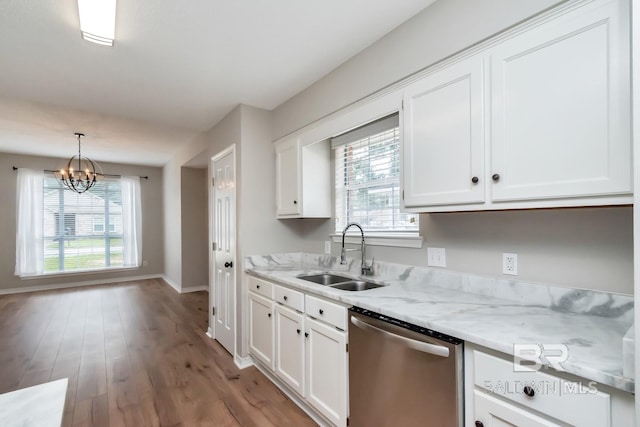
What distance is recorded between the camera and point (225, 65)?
2.33 m

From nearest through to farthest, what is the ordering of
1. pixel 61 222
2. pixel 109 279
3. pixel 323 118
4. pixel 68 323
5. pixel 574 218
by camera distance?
pixel 574 218, pixel 323 118, pixel 68 323, pixel 61 222, pixel 109 279

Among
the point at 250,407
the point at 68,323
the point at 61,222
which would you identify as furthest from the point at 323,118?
the point at 61,222

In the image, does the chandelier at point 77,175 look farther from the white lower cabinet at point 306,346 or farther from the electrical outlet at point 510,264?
the electrical outlet at point 510,264

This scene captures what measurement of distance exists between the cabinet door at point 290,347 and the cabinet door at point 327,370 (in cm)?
8

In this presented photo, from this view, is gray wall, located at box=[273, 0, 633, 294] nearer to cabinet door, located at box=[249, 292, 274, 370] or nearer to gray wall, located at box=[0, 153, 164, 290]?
cabinet door, located at box=[249, 292, 274, 370]

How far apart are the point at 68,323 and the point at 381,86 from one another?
4.80 m

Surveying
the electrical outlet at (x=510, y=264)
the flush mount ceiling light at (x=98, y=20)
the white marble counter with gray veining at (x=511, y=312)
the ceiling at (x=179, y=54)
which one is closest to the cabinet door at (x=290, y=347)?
the white marble counter with gray veining at (x=511, y=312)

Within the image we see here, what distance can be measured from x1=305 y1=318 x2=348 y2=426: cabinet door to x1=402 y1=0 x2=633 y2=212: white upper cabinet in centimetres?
93

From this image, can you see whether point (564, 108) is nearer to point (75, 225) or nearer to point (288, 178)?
point (288, 178)

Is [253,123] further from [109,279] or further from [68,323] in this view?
[109,279]

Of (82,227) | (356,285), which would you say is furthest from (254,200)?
(82,227)

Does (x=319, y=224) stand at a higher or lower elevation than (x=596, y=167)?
lower

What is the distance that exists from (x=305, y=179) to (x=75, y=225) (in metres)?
6.03

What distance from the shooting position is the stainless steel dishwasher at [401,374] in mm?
1207
